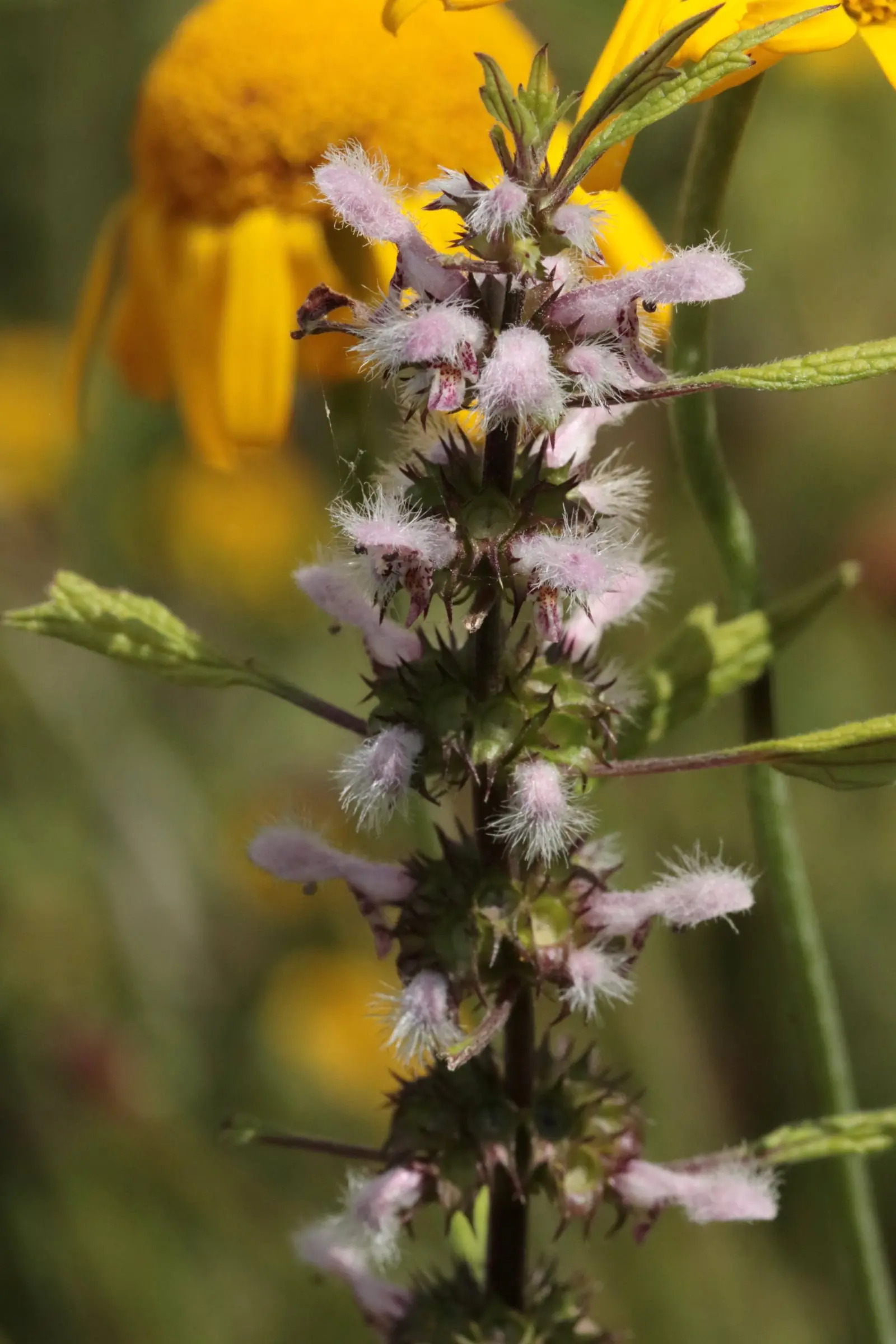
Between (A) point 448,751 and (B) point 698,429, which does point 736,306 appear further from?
(A) point 448,751

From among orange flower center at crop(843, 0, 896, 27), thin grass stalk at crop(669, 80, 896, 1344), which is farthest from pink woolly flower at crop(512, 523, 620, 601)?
orange flower center at crop(843, 0, 896, 27)

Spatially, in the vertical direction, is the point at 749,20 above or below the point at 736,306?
below

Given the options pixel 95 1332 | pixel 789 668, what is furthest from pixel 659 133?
pixel 95 1332

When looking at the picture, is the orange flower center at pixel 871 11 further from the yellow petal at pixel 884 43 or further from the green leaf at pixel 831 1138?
the green leaf at pixel 831 1138

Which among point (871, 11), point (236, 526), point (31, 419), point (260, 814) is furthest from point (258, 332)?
point (31, 419)

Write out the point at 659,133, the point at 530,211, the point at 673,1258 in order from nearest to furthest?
the point at 530,211, the point at 673,1258, the point at 659,133

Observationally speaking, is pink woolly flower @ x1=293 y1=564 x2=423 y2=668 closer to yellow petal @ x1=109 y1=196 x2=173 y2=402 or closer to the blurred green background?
yellow petal @ x1=109 y1=196 x2=173 y2=402

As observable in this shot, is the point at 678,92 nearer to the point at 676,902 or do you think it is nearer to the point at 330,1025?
the point at 676,902

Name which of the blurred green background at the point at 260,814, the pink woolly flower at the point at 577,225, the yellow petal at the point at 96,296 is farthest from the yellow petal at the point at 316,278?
the pink woolly flower at the point at 577,225
